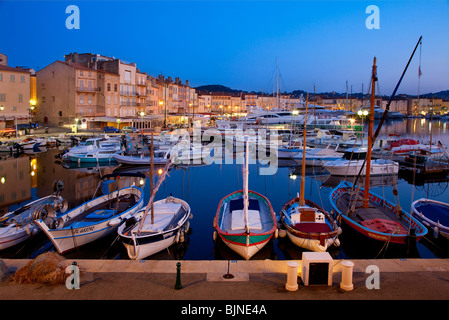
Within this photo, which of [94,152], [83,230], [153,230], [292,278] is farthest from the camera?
[94,152]

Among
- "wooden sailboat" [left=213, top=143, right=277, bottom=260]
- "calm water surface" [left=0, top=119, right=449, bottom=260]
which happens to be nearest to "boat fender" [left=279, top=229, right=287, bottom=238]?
"wooden sailboat" [left=213, top=143, right=277, bottom=260]

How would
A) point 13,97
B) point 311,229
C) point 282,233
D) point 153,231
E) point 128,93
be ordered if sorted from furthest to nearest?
point 128,93 < point 13,97 < point 282,233 < point 311,229 < point 153,231

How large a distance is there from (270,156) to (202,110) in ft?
296

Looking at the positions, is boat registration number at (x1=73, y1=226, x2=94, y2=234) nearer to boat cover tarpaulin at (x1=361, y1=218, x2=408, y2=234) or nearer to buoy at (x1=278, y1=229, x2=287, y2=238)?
buoy at (x1=278, y1=229, x2=287, y2=238)

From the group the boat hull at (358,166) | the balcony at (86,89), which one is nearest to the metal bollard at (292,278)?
the boat hull at (358,166)

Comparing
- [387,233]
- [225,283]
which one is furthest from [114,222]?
[387,233]

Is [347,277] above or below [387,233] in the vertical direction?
above

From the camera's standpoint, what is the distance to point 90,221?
54.6 ft

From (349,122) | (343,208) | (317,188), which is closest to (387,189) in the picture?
(317,188)

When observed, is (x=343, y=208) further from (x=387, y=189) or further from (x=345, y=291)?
(x=387, y=189)

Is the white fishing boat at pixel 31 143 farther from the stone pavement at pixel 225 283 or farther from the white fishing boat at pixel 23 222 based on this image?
the stone pavement at pixel 225 283

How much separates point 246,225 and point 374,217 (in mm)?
7260

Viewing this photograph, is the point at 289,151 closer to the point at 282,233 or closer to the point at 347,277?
the point at 282,233
